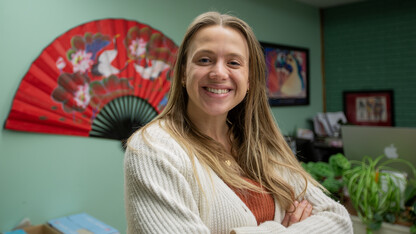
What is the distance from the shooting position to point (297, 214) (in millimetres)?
1177

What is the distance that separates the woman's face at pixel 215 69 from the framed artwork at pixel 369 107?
3.59 metres

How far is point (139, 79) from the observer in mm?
2711

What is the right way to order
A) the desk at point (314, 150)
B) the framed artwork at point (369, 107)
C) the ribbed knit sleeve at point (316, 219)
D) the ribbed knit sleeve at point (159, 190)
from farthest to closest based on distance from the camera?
the framed artwork at point (369, 107) < the desk at point (314, 150) < the ribbed knit sleeve at point (316, 219) < the ribbed knit sleeve at point (159, 190)

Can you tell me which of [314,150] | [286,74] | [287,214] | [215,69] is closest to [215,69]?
[215,69]

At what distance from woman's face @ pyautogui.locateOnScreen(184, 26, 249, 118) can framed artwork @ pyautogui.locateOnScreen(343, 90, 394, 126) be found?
3.59 m

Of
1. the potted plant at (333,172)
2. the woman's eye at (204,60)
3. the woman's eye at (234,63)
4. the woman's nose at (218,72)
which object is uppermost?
the woman's eye at (204,60)

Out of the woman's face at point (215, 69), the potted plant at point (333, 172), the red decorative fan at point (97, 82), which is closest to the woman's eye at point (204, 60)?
the woman's face at point (215, 69)

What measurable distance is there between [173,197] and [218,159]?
27cm

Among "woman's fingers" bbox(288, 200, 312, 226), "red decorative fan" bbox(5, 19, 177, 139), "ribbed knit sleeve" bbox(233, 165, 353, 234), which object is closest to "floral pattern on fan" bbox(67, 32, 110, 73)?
"red decorative fan" bbox(5, 19, 177, 139)

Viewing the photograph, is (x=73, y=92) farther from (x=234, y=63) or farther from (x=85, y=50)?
(x=234, y=63)

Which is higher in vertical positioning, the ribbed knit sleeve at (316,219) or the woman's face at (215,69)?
the woman's face at (215,69)

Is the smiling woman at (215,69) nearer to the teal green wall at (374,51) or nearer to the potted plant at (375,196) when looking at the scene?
the potted plant at (375,196)

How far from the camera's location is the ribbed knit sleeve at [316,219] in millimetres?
1065

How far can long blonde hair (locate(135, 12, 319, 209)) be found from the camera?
1.10m
